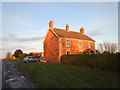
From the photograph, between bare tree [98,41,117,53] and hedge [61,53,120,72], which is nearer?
hedge [61,53,120,72]

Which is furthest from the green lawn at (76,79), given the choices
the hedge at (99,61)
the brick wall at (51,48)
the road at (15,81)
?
the brick wall at (51,48)

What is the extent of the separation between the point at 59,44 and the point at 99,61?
12962 millimetres

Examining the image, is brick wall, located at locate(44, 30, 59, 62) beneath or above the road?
above

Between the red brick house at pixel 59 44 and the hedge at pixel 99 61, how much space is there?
736 centimetres

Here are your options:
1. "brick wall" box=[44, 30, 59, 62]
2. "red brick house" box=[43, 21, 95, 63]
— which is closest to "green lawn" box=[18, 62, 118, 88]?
"red brick house" box=[43, 21, 95, 63]

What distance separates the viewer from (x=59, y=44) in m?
23.4

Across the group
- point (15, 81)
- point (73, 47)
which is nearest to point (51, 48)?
point (73, 47)

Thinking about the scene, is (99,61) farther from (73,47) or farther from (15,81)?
(73,47)

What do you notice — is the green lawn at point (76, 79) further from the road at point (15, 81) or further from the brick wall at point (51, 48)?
the brick wall at point (51, 48)

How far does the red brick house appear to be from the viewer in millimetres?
23781

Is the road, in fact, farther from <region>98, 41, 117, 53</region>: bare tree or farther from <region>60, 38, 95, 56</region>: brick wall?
<region>98, 41, 117, 53</region>: bare tree

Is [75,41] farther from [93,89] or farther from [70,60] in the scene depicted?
[93,89]

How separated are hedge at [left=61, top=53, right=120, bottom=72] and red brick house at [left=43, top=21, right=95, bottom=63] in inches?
290

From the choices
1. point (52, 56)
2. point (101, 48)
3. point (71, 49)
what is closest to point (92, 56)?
point (71, 49)
